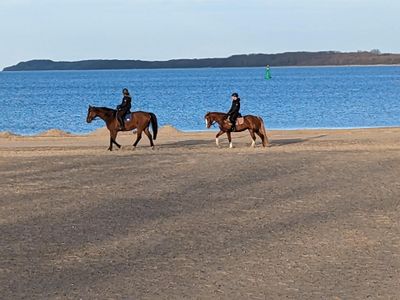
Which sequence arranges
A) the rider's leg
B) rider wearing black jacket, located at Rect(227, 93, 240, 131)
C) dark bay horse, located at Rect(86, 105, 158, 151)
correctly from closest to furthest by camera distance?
the rider's leg
dark bay horse, located at Rect(86, 105, 158, 151)
rider wearing black jacket, located at Rect(227, 93, 240, 131)

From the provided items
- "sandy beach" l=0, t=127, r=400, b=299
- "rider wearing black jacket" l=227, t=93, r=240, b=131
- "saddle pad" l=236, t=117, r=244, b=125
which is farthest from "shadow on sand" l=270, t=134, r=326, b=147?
"sandy beach" l=0, t=127, r=400, b=299

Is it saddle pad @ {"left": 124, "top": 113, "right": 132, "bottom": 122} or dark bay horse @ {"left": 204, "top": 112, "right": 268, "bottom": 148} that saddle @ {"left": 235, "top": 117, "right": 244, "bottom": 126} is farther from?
saddle pad @ {"left": 124, "top": 113, "right": 132, "bottom": 122}

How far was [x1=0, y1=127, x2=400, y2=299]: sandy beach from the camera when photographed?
1070 centimetres

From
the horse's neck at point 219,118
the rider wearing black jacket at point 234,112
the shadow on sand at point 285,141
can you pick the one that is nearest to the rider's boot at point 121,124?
the horse's neck at point 219,118

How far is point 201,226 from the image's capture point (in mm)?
14227

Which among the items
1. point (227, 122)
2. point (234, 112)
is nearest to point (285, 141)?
point (227, 122)

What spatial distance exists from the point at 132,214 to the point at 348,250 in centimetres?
405

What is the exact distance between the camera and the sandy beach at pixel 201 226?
1070cm

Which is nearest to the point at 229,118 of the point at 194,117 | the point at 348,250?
the point at 348,250

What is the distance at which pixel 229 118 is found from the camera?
1053 inches

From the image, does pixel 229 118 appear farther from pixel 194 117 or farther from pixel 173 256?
pixel 194 117

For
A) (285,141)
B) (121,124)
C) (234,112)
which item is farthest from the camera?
(285,141)

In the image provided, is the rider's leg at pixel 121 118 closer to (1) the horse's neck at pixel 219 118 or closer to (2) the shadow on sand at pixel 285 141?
(1) the horse's neck at pixel 219 118

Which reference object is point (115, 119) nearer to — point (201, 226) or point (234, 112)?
point (234, 112)
